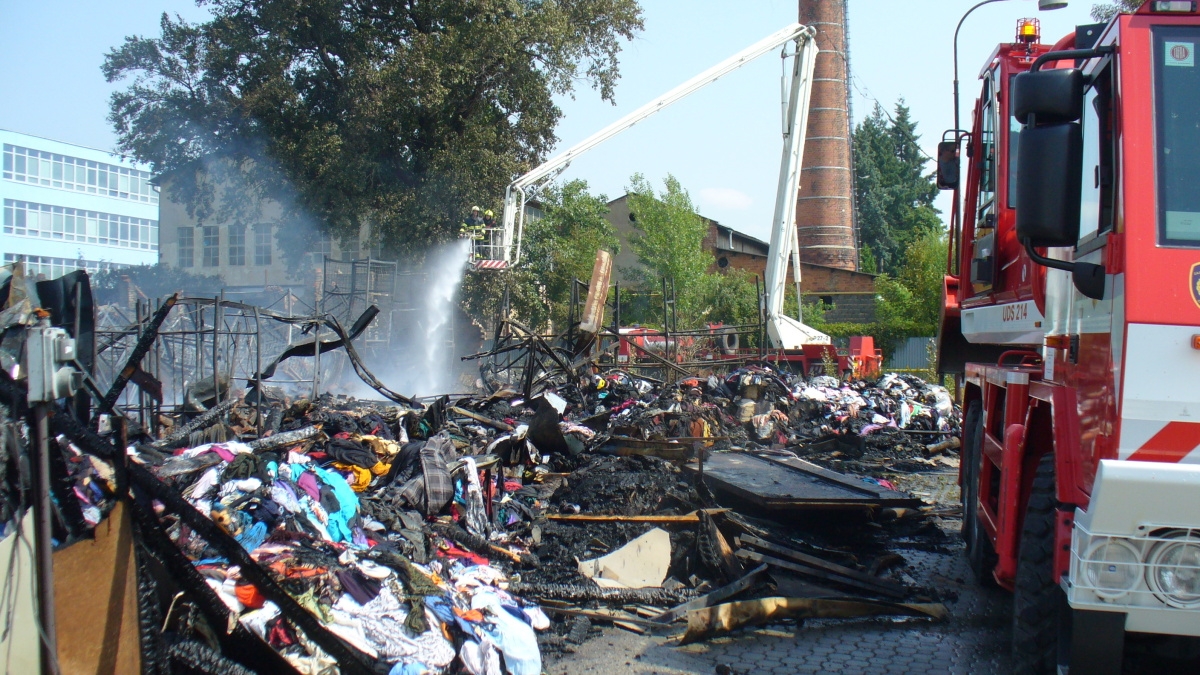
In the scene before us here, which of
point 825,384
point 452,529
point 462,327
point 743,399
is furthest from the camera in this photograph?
point 462,327

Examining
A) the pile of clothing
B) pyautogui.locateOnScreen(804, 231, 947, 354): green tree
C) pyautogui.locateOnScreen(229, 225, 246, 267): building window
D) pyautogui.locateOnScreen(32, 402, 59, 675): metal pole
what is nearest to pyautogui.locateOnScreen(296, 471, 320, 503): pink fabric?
the pile of clothing

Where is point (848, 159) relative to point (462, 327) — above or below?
above

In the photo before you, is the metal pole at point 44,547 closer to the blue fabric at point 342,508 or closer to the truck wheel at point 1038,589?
the blue fabric at point 342,508

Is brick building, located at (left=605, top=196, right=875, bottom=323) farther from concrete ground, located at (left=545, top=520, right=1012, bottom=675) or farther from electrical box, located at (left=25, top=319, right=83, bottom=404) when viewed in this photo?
electrical box, located at (left=25, top=319, right=83, bottom=404)

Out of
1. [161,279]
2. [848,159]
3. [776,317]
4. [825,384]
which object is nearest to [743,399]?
[825,384]

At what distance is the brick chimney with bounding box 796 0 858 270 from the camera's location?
1550 inches

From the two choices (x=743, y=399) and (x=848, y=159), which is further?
(x=848, y=159)

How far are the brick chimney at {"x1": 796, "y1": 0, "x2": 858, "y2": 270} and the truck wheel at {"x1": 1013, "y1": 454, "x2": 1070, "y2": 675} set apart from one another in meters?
38.2

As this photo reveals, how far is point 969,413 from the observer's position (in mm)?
6586

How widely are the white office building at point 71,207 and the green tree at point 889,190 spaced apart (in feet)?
136

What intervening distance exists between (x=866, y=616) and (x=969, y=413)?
6.26 ft

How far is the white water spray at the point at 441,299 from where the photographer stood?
1062 inches

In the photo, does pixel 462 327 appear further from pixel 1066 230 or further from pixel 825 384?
pixel 1066 230

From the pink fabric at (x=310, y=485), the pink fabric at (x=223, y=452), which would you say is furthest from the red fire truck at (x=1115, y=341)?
the pink fabric at (x=223, y=452)
